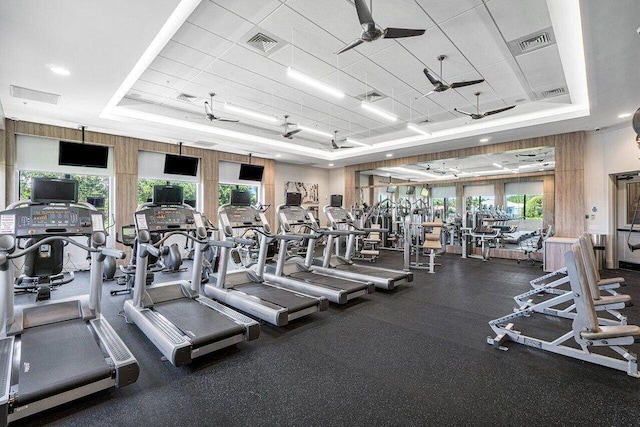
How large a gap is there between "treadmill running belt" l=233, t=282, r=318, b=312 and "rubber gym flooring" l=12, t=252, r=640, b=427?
0.24 metres

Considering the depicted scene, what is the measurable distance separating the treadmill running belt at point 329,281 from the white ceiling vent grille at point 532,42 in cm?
400

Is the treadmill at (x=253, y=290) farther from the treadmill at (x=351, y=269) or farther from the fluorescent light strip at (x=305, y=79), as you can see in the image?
the fluorescent light strip at (x=305, y=79)

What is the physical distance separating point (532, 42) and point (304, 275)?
4.76m

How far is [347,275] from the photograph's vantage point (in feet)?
17.3

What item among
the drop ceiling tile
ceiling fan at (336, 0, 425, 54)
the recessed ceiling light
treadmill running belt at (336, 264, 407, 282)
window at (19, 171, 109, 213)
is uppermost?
the drop ceiling tile

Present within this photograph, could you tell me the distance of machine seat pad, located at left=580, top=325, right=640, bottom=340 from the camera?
2.19 metres

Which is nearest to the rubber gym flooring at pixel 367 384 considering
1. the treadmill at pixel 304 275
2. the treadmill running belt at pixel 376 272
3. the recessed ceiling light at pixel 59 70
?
the treadmill at pixel 304 275

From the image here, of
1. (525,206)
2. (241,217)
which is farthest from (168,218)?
(525,206)

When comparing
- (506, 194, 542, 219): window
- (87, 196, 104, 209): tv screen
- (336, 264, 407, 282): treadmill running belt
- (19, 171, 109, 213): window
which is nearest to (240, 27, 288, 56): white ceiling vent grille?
(336, 264, 407, 282): treadmill running belt

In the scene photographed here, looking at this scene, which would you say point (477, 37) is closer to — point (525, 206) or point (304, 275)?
point (304, 275)

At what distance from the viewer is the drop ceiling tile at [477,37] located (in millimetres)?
3580

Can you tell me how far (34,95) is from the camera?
4852 mm

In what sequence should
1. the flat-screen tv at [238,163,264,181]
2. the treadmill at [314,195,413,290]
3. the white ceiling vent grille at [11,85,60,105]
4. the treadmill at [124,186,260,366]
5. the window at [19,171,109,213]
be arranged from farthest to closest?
the flat-screen tv at [238,163,264,181], the window at [19,171,109,213], the treadmill at [314,195,413,290], the white ceiling vent grille at [11,85,60,105], the treadmill at [124,186,260,366]

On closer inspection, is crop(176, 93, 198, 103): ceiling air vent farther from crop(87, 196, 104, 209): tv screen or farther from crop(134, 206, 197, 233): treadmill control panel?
crop(87, 196, 104, 209): tv screen
